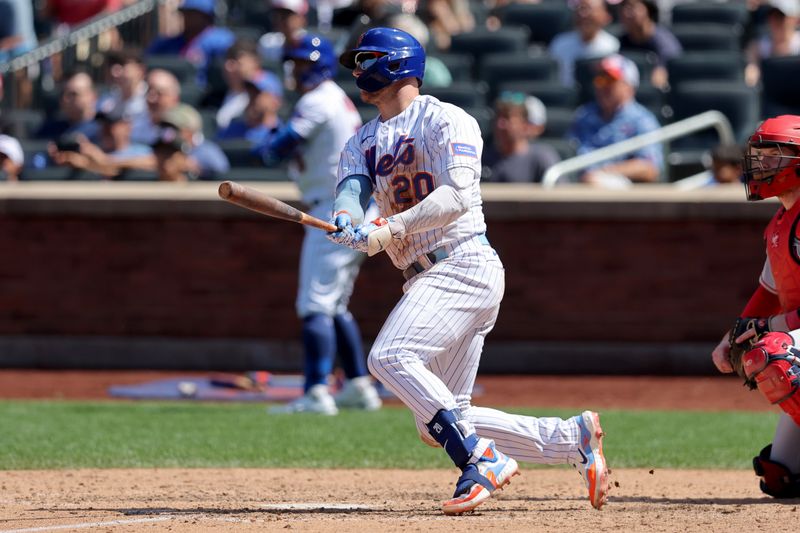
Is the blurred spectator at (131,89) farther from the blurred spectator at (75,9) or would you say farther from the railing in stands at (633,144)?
the railing in stands at (633,144)

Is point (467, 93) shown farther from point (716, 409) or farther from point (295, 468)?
point (295, 468)

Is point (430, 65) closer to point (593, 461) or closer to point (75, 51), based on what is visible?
point (75, 51)

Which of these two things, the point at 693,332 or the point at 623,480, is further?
the point at 693,332

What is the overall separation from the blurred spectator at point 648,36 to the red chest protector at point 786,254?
7.61m

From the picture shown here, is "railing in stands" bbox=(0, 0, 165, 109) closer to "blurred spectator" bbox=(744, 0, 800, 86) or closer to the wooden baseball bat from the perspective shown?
"blurred spectator" bbox=(744, 0, 800, 86)

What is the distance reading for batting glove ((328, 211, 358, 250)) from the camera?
16.8ft

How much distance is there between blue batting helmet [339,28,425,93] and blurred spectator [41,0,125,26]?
10568 millimetres

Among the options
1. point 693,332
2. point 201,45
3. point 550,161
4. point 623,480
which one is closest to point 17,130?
point 201,45

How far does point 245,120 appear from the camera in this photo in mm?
12289

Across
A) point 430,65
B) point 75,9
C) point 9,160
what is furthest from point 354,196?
point 75,9

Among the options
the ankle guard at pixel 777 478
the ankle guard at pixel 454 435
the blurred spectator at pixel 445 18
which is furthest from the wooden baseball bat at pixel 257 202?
the blurred spectator at pixel 445 18

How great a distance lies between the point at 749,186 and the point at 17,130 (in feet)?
30.9

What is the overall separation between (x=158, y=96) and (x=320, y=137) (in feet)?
13.5

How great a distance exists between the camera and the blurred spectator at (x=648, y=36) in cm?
1302
